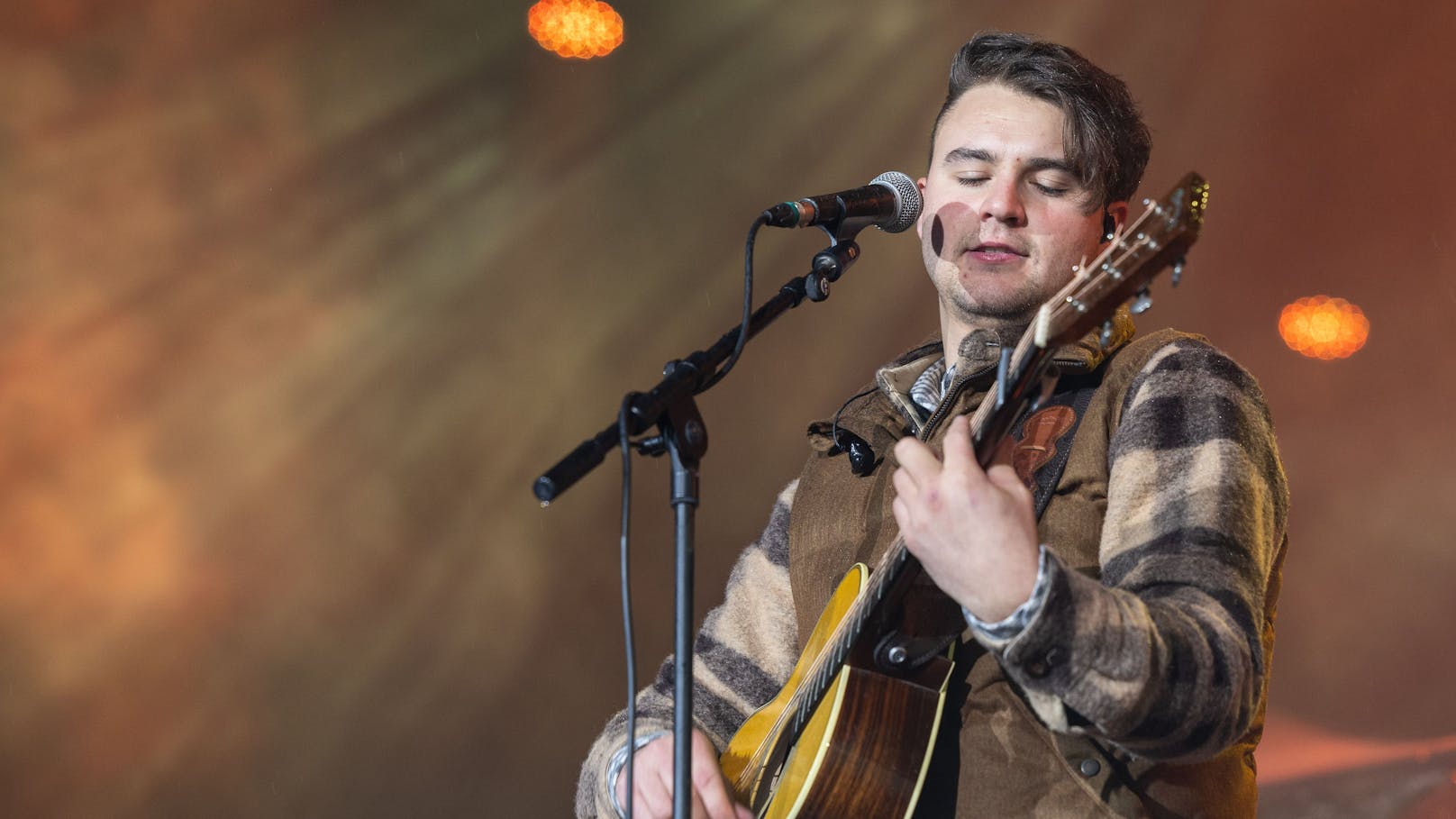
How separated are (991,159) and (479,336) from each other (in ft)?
10.3

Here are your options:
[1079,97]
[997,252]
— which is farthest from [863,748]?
[1079,97]

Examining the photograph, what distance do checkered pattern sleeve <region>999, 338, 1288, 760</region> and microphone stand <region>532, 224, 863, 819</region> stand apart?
401 millimetres

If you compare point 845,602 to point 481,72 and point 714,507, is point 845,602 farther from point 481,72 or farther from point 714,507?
point 481,72

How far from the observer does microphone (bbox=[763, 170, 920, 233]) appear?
6.03 ft

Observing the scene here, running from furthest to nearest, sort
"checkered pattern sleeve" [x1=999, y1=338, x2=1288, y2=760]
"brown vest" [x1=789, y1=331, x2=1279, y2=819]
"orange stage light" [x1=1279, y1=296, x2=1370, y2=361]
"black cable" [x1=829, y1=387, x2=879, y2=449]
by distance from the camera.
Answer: "orange stage light" [x1=1279, y1=296, x2=1370, y2=361] → "black cable" [x1=829, y1=387, x2=879, y2=449] → "brown vest" [x1=789, y1=331, x2=1279, y2=819] → "checkered pattern sleeve" [x1=999, y1=338, x2=1288, y2=760]

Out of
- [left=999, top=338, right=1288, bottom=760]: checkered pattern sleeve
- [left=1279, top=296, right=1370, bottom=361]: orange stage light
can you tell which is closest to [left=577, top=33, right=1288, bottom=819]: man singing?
[left=999, top=338, right=1288, bottom=760]: checkered pattern sleeve

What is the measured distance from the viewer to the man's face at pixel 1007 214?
2254mm

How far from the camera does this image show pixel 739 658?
7.97ft

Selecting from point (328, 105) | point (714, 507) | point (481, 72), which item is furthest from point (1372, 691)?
point (328, 105)

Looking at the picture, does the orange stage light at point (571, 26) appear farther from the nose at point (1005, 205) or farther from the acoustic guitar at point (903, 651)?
the acoustic guitar at point (903, 651)

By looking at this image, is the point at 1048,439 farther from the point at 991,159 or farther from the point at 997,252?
the point at 991,159

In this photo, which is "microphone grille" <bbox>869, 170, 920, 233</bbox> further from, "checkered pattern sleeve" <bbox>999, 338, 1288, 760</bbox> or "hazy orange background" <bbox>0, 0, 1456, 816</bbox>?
"hazy orange background" <bbox>0, 0, 1456, 816</bbox>

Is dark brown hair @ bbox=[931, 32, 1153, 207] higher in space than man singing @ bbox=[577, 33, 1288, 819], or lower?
higher

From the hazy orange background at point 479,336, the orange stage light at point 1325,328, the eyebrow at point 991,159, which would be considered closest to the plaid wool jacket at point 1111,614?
the eyebrow at point 991,159
